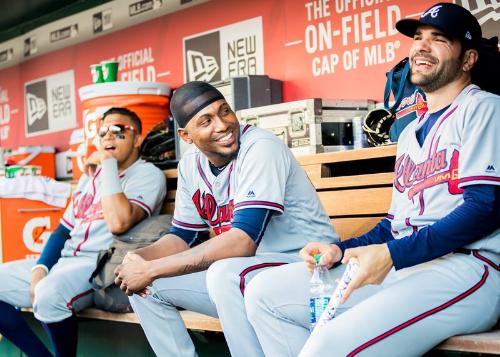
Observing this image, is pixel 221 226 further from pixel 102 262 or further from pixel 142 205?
pixel 142 205

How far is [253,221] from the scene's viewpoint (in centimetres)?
279

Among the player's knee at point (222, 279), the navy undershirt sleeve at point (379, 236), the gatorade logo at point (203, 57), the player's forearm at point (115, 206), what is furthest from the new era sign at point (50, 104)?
the navy undershirt sleeve at point (379, 236)

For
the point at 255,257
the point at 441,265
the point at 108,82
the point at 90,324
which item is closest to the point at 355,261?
the point at 441,265

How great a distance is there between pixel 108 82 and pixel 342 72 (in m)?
1.50

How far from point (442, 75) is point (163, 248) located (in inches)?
49.0

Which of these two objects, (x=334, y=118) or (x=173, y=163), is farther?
(x=173, y=163)

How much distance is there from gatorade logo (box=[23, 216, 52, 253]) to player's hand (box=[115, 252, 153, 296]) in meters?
2.34

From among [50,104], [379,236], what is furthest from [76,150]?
[379,236]

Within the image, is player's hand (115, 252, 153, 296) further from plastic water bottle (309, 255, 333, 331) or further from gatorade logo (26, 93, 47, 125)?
gatorade logo (26, 93, 47, 125)

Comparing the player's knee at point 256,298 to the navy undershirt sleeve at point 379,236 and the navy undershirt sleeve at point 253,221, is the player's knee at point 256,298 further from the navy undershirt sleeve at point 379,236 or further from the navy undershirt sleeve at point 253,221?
the navy undershirt sleeve at point 379,236

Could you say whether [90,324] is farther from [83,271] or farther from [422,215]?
[422,215]

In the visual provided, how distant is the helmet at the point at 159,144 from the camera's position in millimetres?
4642

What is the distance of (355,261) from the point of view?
7.37ft

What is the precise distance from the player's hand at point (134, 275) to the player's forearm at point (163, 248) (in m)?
0.16
